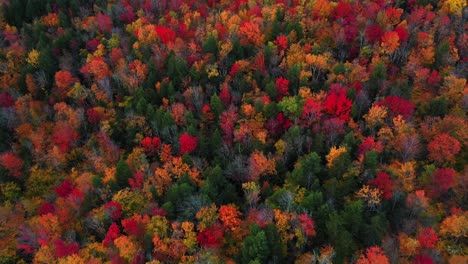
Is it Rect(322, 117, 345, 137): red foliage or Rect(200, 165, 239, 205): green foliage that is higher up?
Rect(322, 117, 345, 137): red foliage

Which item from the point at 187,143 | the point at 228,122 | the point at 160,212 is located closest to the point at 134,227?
the point at 160,212

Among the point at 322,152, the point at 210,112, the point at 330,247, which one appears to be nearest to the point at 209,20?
the point at 210,112

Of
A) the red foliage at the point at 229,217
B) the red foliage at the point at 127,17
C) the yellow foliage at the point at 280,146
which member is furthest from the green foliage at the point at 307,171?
the red foliage at the point at 127,17

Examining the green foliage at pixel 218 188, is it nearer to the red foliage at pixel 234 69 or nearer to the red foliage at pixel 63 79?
the red foliage at pixel 234 69

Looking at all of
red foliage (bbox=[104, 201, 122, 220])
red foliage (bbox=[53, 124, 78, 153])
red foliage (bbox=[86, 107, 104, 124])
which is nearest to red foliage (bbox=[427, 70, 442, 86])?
red foliage (bbox=[104, 201, 122, 220])

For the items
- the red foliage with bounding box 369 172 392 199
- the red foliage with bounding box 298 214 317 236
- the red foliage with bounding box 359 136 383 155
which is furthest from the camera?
the red foliage with bounding box 359 136 383 155

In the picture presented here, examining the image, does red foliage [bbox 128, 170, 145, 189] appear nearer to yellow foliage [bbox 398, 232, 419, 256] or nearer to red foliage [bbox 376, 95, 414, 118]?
yellow foliage [bbox 398, 232, 419, 256]

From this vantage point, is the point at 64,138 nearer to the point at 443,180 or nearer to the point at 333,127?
the point at 333,127
